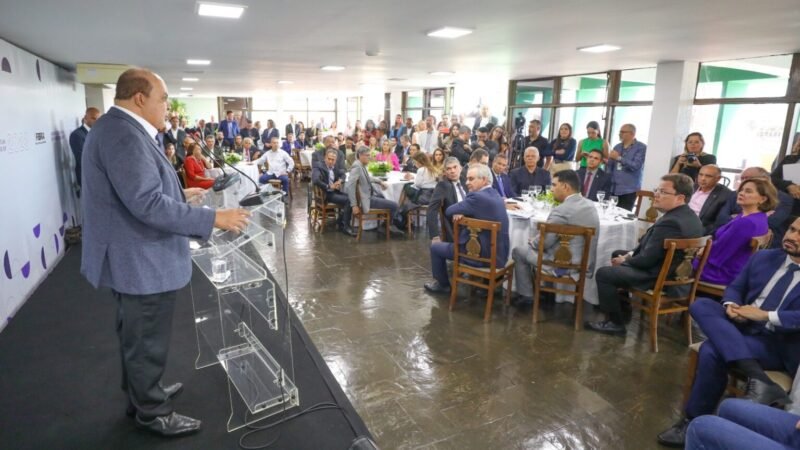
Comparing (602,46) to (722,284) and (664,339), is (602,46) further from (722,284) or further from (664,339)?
(664,339)

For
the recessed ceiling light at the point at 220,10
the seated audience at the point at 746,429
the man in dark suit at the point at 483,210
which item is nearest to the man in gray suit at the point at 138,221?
the recessed ceiling light at the point at 220,10

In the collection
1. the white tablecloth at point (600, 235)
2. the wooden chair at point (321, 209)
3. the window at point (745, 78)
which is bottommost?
the wooden chair at point (321, 209)

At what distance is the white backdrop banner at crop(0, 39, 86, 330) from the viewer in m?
3.49

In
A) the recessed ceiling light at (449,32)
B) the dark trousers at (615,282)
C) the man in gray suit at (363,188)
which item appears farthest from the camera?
the man in gray suit at (363,188)

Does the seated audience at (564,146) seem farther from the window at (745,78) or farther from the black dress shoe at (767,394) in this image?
the black dress shoe at (767,394)

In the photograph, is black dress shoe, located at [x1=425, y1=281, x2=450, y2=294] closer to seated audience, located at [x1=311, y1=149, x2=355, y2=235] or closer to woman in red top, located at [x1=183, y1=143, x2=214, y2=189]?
seated audience, located at [x1=311, y1=149, x2=355, y2=235]

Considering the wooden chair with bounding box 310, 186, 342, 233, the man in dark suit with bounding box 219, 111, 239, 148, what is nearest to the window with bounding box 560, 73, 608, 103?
the wooden chair with bounding box 310, 186, 342, 233

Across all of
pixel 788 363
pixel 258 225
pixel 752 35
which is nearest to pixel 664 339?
pixel 788 363

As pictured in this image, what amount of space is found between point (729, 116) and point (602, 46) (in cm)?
259

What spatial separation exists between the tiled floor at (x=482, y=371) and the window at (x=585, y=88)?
17.9 ft

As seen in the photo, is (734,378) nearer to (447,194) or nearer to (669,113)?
(447,194)

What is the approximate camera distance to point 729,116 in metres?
6.30

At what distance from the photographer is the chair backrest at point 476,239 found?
3.24 m

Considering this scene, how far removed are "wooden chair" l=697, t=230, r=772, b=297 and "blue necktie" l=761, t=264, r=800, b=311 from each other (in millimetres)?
965
